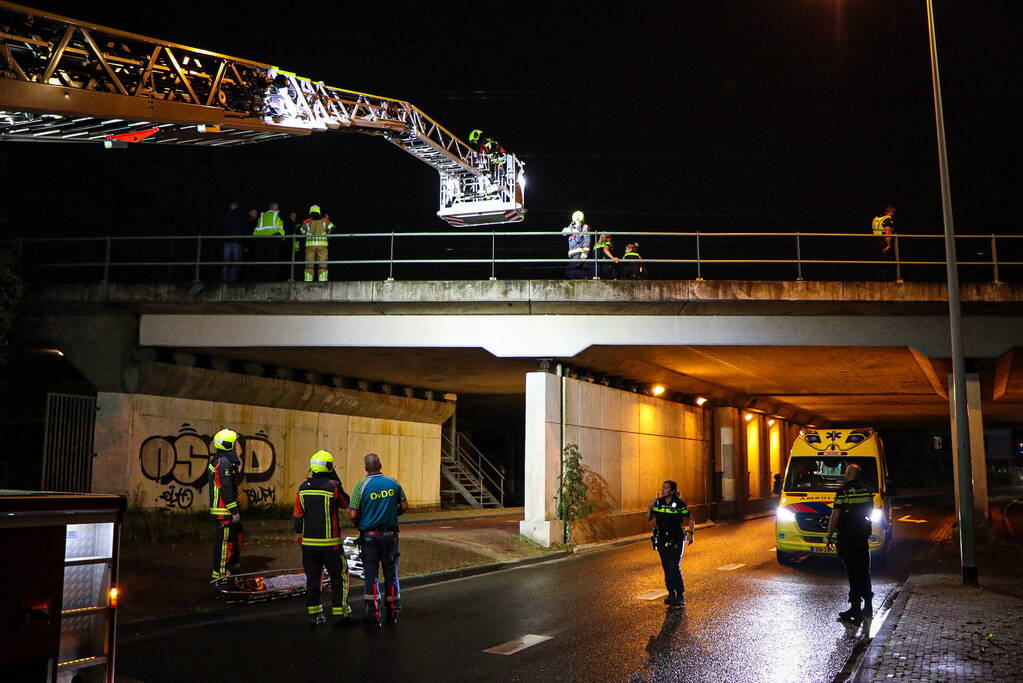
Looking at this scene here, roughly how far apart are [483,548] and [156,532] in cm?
590

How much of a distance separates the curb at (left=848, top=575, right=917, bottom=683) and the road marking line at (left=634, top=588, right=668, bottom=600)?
2.98 metres

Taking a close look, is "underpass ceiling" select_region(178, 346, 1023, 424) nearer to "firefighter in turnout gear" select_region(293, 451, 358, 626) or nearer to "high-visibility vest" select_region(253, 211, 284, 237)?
"high-visibility vest" select_region(253, 211, 284, 237)

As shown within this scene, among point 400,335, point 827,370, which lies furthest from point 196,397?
point 827,370

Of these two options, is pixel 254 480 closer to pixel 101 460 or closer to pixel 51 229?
pixel 101 460

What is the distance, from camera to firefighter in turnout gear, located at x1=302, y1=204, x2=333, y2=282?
19.3m

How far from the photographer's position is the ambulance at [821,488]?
15250 mm

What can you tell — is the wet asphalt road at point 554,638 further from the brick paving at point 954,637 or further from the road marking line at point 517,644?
the brick paving at point 954,637

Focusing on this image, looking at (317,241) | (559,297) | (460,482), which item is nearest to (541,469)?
(559,297)

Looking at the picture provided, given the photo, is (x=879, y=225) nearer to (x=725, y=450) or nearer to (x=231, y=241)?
(x=725, y=450)

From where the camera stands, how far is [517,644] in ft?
29.3

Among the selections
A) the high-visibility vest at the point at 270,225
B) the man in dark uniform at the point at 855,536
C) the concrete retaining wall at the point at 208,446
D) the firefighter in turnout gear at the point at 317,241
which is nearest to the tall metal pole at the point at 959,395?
the man in dark uniform at the point at 855,536

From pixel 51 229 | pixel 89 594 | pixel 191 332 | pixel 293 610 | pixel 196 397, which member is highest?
pixel 51 229

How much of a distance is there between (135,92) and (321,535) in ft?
23.0

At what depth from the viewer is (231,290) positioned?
18.6 m
